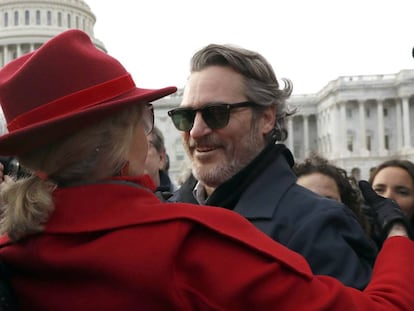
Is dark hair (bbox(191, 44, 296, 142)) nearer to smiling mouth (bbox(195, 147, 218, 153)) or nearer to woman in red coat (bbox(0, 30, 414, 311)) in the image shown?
smiling mouth (bbox(195, 147, 218, 153))

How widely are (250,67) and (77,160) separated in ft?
A: 3.74

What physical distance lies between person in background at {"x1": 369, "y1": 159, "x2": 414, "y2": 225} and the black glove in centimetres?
242

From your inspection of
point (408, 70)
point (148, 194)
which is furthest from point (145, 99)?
point (408, 70)

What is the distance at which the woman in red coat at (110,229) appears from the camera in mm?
1459

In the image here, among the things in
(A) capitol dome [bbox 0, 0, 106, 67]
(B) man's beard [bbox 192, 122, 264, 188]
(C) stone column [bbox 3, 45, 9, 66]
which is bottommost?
(B) man's beard [bbox 192, 122, 264, 188]

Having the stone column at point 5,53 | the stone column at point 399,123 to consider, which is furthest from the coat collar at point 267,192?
the stone column at point 5,53

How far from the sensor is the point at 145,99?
1687 millimetres

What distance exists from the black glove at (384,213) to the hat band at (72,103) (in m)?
0.90

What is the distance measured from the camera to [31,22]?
68000mm

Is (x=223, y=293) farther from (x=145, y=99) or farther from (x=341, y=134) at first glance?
(x=341, y=134)

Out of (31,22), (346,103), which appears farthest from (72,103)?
(31,22)

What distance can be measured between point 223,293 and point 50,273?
1.36ft

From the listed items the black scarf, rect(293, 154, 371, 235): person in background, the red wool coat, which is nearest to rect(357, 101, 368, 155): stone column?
rect(293, 154, 371, 235): person in background

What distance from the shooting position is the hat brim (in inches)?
62.5
